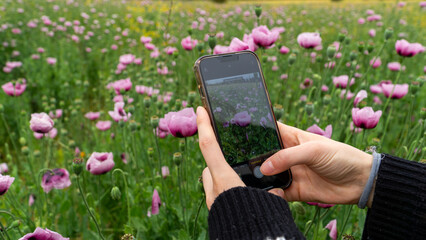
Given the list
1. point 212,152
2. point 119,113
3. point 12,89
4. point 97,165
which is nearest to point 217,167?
point 212,152

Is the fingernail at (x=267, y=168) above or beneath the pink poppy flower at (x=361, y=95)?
above

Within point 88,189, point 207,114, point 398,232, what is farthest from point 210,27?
point 398,232

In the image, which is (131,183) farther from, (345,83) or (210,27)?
(210,27)

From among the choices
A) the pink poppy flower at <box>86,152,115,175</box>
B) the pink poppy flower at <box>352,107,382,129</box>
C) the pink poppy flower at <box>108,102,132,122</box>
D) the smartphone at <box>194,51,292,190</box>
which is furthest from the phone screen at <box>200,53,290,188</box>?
the pink poppy flower at <box>108,102,132,122</box>

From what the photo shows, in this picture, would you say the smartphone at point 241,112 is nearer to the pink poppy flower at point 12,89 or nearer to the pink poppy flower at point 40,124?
the pink poppy flower at point 40,124

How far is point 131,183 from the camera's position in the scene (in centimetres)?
134

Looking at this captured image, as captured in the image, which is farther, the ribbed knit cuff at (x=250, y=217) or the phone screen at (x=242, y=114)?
the phone screen at (x=242, y=114)

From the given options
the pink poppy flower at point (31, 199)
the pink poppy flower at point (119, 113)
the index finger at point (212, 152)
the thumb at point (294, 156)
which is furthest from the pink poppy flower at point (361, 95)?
the pink poppy flower at point (31, 199)

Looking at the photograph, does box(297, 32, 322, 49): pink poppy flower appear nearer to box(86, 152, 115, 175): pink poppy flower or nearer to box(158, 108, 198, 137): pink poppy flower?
box(158, 108, 198, 137): pink poppy flower

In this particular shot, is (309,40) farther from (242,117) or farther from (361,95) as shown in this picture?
(242,117)

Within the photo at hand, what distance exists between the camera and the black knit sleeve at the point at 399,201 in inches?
27.8

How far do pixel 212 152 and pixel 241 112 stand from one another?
0.19 m

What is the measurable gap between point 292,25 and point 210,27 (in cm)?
141

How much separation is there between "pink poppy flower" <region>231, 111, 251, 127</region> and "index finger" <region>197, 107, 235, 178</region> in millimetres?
94
